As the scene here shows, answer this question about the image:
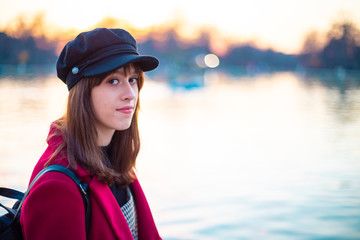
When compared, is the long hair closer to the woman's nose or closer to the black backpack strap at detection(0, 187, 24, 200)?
the woman's nose

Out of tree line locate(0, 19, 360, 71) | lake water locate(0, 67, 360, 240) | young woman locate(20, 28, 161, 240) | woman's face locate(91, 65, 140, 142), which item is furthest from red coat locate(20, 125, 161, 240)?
tree line locate(0, 19, 360, 71)

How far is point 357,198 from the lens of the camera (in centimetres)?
569

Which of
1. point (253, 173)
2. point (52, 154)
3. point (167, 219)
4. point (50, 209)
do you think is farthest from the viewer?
point (253, 173)

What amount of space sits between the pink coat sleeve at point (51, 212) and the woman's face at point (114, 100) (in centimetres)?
37

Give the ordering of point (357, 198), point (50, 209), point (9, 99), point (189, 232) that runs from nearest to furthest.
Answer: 1. point (50, 209)
2. point (189, 232)
3. point (357, 198)
4. point (9, 99)

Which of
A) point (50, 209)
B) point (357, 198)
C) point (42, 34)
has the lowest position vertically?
point (357, 198)

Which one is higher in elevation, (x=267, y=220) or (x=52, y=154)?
(x=52, y=154)

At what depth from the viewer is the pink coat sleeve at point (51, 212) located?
4.14 ft

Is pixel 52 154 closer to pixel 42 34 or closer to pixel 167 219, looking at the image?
pixel 167 219

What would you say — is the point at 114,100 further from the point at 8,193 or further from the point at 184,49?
the point at 184,49

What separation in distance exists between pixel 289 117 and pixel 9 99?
13.5 meters

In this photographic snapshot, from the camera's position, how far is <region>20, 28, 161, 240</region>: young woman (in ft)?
4.17

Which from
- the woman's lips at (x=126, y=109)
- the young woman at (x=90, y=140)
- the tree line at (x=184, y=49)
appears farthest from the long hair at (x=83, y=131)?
the tree line at (x=184, y=49)

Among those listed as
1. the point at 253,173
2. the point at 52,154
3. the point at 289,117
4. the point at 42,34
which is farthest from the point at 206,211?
the point at 42,34
